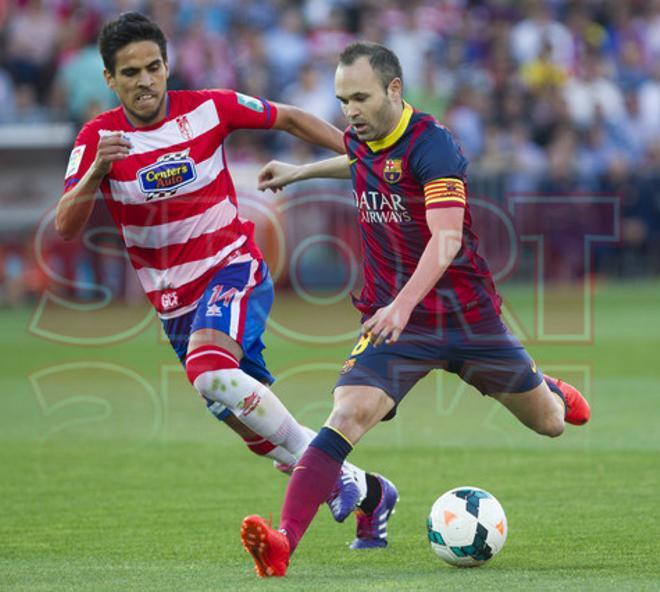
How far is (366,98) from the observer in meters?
6.18

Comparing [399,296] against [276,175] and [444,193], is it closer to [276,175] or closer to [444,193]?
[444,193]

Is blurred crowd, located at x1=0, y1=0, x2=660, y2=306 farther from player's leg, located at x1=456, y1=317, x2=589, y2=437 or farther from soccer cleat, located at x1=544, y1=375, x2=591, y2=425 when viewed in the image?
player's leg, located at x1=456, y1=317, x2=589, y2=437

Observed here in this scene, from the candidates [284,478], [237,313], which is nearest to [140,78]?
[237,313]

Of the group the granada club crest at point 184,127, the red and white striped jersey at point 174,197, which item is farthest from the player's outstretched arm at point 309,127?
the granada club crest at point 184,127

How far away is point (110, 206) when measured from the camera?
281 inches

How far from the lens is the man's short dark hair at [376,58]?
6.19 m

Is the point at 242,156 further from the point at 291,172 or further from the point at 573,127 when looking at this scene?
the point at 291,172

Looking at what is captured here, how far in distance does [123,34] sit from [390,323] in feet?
6.88

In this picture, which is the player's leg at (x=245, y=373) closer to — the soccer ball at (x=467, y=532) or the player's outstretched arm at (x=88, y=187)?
the soccer ball at (x=467, y=532)

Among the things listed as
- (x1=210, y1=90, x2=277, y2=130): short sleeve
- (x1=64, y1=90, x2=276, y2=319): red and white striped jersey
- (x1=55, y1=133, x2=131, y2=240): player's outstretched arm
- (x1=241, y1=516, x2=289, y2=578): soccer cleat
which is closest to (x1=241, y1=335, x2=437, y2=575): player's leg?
(x1=241, y1=516, x2=289, y2=578): soccer cleat

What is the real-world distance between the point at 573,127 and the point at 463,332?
49.8ft

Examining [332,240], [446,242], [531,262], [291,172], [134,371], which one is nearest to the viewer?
[446,242]

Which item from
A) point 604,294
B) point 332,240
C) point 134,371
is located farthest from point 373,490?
point 604,294

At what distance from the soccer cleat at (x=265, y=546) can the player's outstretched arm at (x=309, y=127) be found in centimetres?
217
